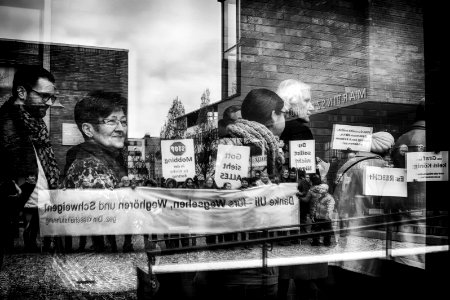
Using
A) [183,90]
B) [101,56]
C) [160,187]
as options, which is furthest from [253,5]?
[160,187]

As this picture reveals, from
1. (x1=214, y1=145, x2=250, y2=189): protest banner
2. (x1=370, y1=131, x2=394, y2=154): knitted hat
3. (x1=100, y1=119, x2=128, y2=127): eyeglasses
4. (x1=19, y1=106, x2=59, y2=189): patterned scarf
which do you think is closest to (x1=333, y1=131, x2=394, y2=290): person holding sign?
(x1=370, y1=131, x2=394, y2=154): knitted hat

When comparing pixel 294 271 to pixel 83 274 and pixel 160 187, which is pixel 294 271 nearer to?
pixel 160 187

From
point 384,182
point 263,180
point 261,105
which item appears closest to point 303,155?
point 261,105

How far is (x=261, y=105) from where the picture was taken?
7.89 m

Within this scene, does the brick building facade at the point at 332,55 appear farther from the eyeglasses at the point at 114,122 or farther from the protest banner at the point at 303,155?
the eyeglasses at the point at 114,122

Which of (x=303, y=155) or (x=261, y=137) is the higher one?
(x=261, y=137)

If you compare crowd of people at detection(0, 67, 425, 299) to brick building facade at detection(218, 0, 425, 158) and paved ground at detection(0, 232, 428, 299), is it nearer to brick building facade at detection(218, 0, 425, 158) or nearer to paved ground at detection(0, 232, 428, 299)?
paved ground at detection(0, 232, 428, 299)

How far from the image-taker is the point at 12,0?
226 inches

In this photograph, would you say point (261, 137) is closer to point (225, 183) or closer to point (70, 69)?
point (225, 183)

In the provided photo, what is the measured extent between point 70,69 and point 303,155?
11.7 ft

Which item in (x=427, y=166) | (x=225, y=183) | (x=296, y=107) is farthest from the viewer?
(x=296, y=107)

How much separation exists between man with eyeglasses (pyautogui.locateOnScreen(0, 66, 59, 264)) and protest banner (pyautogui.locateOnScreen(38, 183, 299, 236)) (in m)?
0.21

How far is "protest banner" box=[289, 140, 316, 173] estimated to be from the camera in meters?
7.67

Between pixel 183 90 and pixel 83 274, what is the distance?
9.14 ft
